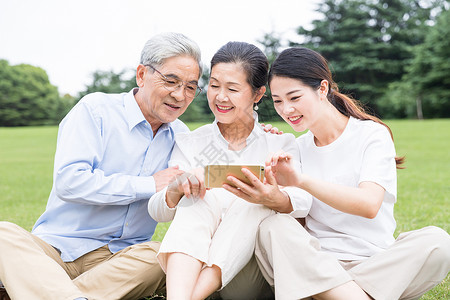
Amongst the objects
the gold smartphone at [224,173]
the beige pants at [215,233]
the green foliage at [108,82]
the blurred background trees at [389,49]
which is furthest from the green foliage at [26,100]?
the gold smartphone at [224,173]

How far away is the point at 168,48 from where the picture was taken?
2971mm

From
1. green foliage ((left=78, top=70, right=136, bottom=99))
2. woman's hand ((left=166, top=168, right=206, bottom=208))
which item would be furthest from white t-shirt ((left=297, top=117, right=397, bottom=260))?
green foliage ((left=78, top=70, right=136, bottom=99))

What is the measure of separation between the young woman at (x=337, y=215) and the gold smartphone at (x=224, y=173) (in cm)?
5

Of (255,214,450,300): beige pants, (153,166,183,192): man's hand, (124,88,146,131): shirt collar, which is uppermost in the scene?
(124,88,146,131): shirt collar

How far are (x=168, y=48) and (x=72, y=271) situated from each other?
148cm

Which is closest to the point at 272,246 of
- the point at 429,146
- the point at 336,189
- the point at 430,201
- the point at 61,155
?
the point at 336,189

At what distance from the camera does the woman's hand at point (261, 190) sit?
243cm

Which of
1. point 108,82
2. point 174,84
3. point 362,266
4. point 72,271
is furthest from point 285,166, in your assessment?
point 108,82

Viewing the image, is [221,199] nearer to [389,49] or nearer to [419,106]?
[419,106]

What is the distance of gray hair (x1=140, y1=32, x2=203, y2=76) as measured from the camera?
2975 millimetres

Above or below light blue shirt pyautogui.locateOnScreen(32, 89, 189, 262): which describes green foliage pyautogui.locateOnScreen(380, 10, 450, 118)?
below

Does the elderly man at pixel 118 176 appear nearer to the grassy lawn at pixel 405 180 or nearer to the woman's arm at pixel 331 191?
the woman's arm at pixel 331 191

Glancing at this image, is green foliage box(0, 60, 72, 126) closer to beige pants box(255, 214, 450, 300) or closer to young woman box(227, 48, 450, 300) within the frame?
young woman box(227, 48, 450, 300)

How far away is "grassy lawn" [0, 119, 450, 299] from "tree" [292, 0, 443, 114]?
14389mm
